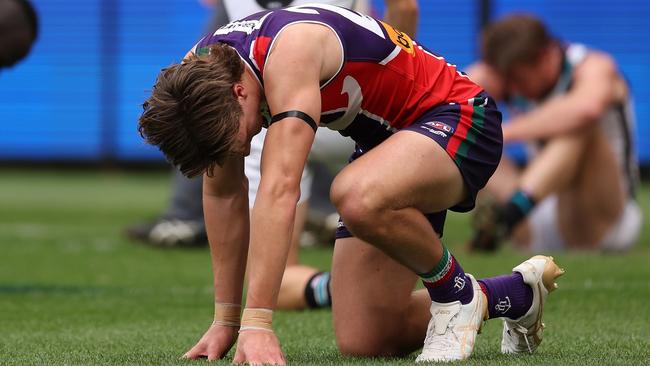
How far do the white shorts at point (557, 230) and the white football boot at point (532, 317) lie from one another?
3063mm

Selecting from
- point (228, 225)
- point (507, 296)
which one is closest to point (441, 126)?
point (507, 296)

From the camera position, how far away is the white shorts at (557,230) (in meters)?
6.61

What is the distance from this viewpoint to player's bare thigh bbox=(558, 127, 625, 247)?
6.55 meters

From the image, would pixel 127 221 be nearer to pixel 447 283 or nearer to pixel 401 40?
pixel 401 40

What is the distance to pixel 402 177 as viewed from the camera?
3.19 m

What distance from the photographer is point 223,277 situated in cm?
342

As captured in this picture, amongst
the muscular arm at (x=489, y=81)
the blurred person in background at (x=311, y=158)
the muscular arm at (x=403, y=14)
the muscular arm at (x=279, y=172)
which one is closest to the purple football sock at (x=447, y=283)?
the muscular arm at (x=279, y=172)

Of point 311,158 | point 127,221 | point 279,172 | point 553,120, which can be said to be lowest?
point 127,221

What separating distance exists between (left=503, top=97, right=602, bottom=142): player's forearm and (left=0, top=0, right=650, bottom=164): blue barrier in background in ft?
21.8

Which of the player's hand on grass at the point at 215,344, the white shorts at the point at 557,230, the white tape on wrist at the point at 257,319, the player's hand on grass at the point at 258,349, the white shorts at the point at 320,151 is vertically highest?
the white tape on wrist at the point at 257,319

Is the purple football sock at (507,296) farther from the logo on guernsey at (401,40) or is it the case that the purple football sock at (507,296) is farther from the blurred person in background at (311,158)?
the blurred person in background at (311,158)

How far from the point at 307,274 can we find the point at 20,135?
9.79 metres

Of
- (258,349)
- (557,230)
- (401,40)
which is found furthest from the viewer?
(557,230)

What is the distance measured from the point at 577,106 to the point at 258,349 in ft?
12.4
